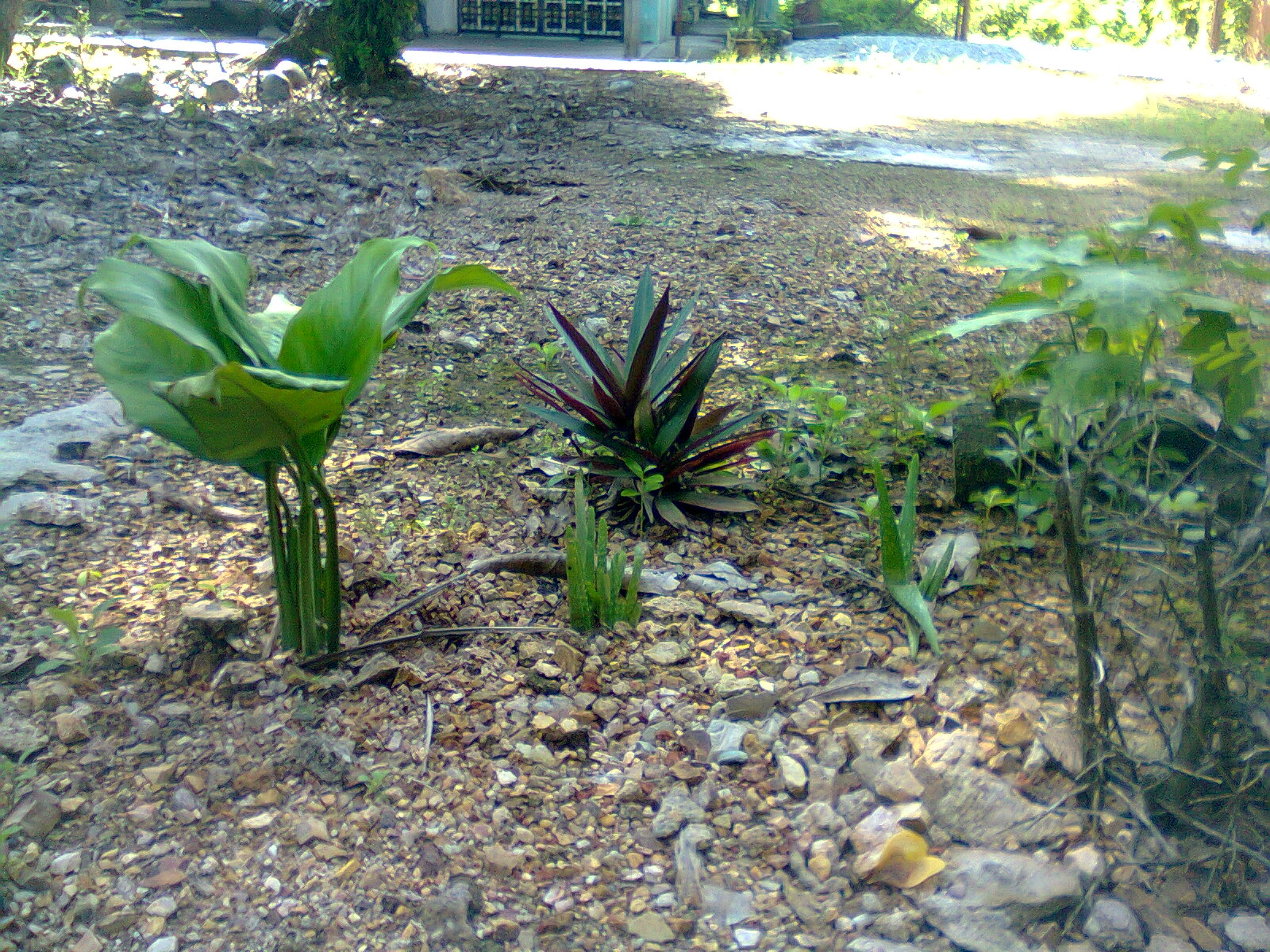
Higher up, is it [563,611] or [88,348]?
[88,348]

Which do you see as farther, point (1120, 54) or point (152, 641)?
point (1120, 54)

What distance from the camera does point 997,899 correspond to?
158cm

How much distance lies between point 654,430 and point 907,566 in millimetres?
796

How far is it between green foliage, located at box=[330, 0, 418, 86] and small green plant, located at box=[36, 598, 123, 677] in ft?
23.3

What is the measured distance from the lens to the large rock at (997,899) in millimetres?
1545

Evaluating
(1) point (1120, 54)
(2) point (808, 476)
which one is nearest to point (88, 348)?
(2) point (808, 476)

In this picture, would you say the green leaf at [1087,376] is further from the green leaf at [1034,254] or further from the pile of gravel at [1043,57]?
the pile of gravel at [1043,57]

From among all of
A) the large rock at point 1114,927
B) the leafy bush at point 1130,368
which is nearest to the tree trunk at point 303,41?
the leafy bush at point 1130,368

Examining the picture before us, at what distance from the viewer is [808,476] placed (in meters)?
2.88

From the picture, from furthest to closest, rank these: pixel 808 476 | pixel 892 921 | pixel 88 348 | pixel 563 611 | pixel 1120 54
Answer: pixel 1120 54 → pixel 88 348 → pixel 808 476 → pixel 563 611 → pixel 892 921

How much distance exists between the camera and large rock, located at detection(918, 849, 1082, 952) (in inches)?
60.8

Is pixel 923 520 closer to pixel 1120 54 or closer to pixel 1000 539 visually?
pixel 1000 539

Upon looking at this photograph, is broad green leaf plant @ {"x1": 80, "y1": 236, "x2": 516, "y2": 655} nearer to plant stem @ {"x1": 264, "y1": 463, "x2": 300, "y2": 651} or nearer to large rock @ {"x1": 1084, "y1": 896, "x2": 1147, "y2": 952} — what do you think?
plant stem @ {"x1": 264, "y1": 463, "x2": 300, "y2": 651}

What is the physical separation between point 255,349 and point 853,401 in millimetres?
1934
